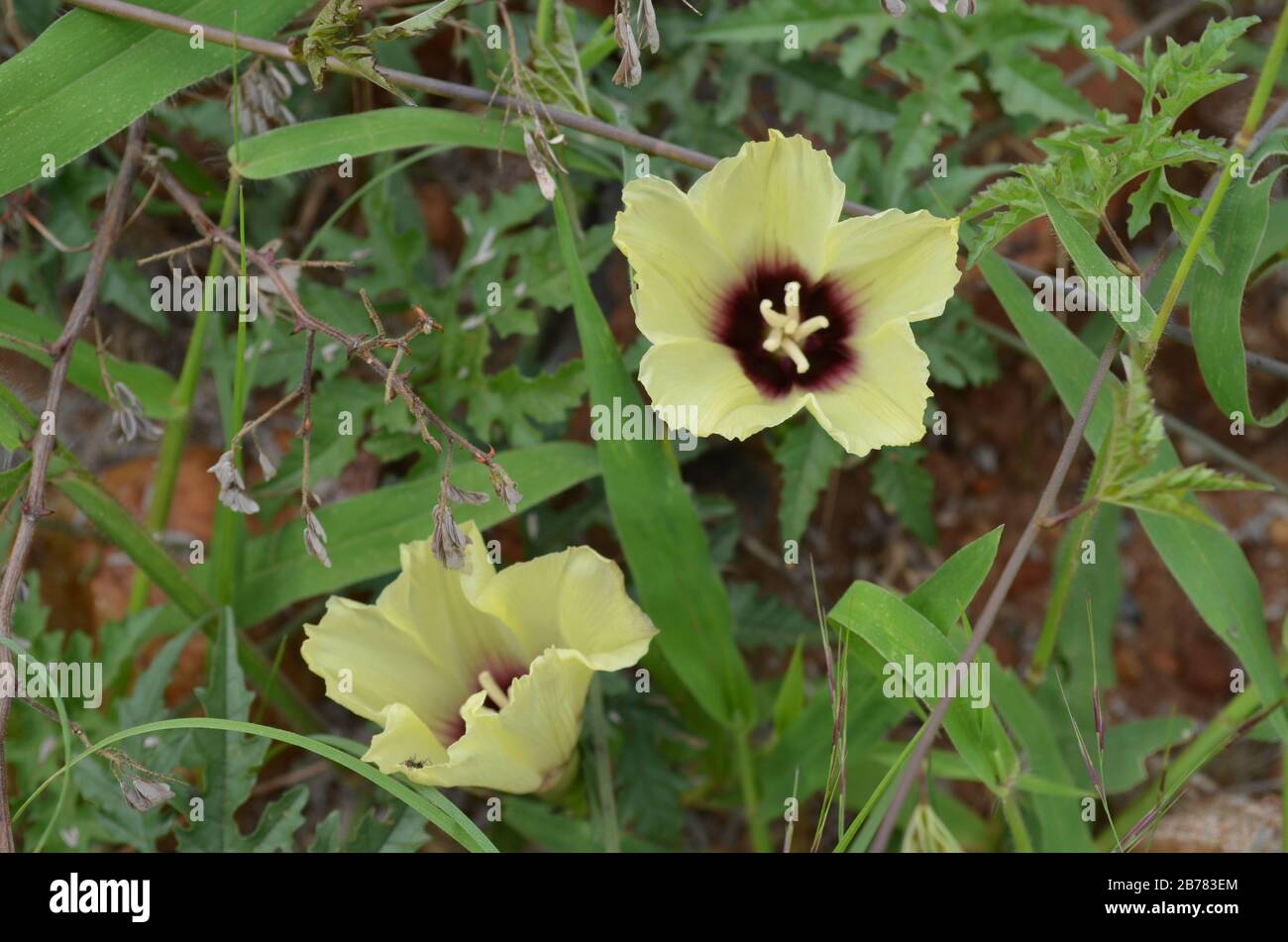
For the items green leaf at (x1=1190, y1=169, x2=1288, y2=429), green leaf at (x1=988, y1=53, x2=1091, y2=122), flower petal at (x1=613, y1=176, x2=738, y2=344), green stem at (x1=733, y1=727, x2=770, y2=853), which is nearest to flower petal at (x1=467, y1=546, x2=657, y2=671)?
flower petal at (x1=613, y1=176, x2=738, y2=344)

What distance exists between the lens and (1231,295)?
198cm

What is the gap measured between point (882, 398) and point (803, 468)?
597 mm

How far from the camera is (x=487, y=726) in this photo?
1.74 m

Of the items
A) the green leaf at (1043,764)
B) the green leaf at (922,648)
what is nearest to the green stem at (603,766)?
the green leaf at (922,648)

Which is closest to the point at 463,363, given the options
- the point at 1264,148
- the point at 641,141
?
the point at 641,141

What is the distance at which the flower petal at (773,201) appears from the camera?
181 centimetres

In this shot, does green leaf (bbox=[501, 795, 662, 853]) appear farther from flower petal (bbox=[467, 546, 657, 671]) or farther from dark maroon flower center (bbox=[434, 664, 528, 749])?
flower petal (bbox=[467, 546, 657, 671])

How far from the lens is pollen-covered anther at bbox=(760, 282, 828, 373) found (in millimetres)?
1863

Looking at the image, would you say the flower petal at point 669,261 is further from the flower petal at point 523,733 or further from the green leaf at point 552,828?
the green leaf at point 552,828

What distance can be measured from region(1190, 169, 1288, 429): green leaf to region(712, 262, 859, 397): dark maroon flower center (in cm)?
59
